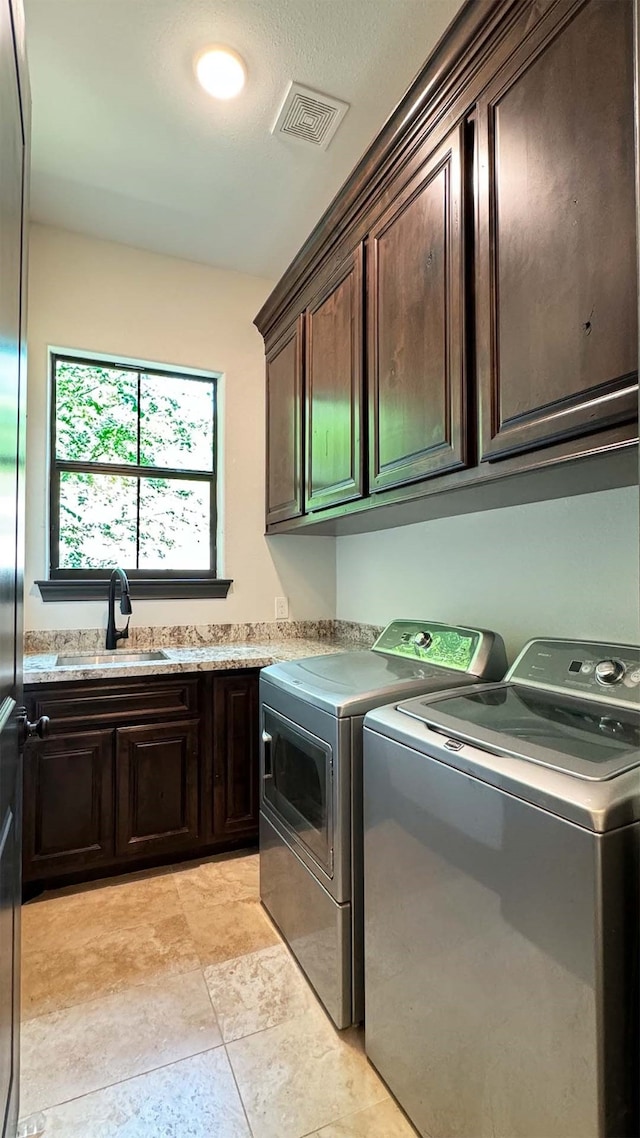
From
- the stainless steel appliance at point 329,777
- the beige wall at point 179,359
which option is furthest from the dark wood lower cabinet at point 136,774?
the beige wall at point 179,359

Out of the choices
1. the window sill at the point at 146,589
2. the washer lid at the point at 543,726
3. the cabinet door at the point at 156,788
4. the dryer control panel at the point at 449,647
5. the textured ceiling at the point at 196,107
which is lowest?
the cabinet door at the point at 156,788

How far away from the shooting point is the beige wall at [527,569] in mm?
1408

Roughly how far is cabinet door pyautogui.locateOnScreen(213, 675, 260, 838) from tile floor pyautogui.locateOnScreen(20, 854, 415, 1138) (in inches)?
13.4

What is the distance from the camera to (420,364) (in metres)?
1.53

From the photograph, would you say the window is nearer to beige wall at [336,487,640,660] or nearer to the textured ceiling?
the textured ceiling

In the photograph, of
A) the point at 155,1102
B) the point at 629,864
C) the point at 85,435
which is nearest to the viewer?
the point at 629,864

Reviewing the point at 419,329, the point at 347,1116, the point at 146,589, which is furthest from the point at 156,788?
the point at 419,329

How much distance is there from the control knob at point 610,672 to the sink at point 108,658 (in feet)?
5.88

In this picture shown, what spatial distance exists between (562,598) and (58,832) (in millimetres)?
2078

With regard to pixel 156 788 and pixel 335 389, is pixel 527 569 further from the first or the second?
pixel 156 788

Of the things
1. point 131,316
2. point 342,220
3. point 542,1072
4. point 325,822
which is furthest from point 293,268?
point 542,1072

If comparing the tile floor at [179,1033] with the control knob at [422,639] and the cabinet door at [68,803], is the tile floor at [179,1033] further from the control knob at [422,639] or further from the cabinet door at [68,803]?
the control knob at [422,639]

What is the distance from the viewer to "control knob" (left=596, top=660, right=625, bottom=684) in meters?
A: 1.21

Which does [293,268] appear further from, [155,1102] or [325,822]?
[155,1102]
